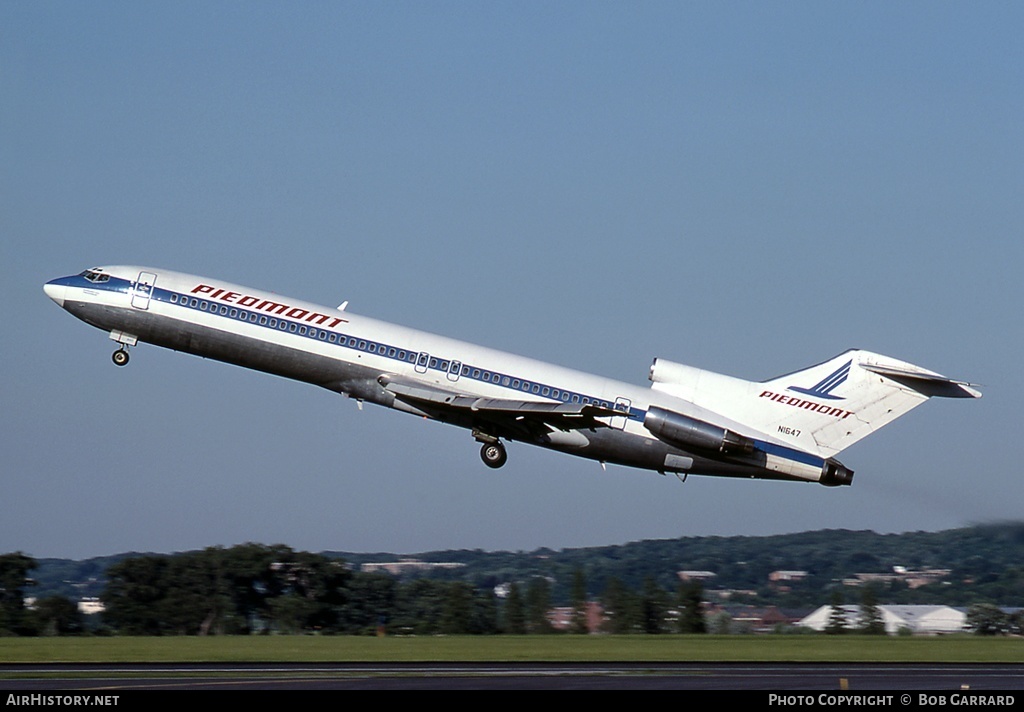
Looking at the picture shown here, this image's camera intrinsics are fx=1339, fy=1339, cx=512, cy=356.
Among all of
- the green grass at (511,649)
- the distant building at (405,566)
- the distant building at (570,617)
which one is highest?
the distant building at (405,566)

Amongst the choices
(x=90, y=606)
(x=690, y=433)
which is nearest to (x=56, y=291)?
(x=690, y=433)

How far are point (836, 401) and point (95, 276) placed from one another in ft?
81.6

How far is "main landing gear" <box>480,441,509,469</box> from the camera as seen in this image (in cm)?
4500

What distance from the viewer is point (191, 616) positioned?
61.0m

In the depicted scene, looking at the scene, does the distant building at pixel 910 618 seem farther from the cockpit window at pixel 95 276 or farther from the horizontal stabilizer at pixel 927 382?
the cockpit window at pixel 95 276

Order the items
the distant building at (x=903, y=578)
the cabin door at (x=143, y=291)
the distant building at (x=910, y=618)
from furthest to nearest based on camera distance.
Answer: the distant building at (x=903, y=578) → the distant building at (x=910, y=618) → the cabin door at (x=143, y=291)

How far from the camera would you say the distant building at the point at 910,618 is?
54.8m

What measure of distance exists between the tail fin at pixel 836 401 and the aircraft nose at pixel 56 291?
76.0 ft

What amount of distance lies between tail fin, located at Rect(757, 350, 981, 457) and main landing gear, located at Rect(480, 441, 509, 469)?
8.16 metres

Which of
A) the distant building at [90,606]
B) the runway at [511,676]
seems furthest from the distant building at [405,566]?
the runway at [511,676]

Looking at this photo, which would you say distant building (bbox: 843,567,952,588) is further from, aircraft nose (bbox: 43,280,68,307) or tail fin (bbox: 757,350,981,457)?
aircraft nose (bbox: 43,280,68,307)

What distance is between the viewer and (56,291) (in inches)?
1768
